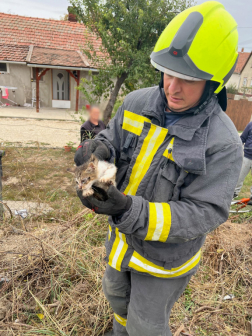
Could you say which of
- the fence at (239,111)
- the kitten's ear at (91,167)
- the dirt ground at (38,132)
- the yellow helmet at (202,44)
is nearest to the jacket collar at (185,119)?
the yellow helmet at (202,44)

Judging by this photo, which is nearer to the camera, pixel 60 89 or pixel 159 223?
pixel 159 223

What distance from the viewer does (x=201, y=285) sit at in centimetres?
313

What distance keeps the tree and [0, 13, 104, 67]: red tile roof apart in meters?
10.5

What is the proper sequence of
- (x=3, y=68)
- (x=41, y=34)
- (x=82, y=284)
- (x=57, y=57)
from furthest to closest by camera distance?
(x=41, y=34)
(x=3, y=68)
(x=57, y=57)
(x=82, y=284)

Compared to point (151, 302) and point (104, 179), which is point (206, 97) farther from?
point (151, 302)

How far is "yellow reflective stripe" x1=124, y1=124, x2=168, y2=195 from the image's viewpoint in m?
1.65

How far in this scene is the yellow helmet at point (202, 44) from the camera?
1333 millimetres

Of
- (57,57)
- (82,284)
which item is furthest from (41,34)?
(82,284)

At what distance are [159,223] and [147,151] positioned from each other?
1.75 feet

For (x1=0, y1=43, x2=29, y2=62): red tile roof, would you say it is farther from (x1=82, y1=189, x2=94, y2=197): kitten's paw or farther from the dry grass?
(x1=82, y1=189, x2=94, y2=197): kitten's paw

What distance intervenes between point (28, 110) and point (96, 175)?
56.4 feet

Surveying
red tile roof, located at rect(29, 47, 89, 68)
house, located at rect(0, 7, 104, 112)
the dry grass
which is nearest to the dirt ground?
house, located at rect(0, 7, 104, 112)

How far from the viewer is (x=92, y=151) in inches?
72.6

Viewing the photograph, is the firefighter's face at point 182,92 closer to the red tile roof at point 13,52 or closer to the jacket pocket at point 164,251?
the jacket pocket at point 164,251
